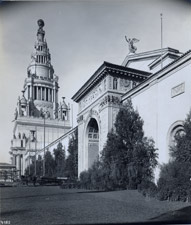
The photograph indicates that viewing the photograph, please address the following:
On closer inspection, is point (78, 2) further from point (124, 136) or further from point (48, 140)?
point (48, 140)

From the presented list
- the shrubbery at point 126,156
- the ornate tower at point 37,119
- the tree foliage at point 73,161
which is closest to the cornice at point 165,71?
the shrubbery at point 126,156

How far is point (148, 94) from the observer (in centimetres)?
1758

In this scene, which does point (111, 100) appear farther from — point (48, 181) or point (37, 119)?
point (37, 119)

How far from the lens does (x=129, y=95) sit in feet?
65.4

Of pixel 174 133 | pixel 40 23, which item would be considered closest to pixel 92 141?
pixel 174 133

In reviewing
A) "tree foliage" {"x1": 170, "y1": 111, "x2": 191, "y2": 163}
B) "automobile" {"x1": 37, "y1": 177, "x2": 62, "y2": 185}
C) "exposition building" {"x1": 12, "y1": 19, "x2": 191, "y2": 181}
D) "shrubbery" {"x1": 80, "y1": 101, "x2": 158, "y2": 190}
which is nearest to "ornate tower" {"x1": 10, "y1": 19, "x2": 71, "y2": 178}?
"exposition building" {"x1": 12, "y1": 19, "x2": 191, "y2": 181}

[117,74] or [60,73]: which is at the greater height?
[117,74]

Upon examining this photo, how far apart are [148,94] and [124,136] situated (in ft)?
9.73

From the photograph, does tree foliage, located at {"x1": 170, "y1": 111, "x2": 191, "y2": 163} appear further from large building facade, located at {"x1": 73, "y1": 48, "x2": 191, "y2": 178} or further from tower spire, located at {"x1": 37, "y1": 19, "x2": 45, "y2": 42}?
tower spire, located at {"x1": 37, "y1": 19, "x2": 45, "y2": 42}

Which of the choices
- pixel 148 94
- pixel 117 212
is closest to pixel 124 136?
pixel 148 94

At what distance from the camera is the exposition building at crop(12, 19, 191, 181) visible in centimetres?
1483

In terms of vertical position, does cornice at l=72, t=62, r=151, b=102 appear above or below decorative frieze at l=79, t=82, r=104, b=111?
above

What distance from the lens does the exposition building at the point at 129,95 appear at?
Result: 584 inches

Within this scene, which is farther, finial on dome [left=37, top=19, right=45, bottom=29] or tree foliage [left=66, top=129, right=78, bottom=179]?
tree foliage [left=66, top=129, right=78, bottom=179]
